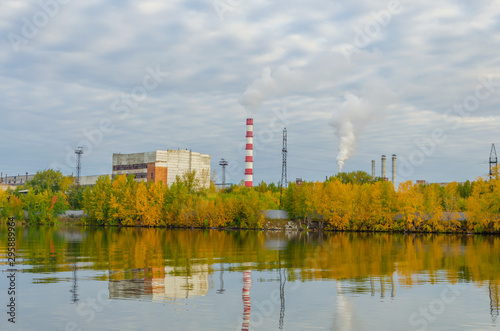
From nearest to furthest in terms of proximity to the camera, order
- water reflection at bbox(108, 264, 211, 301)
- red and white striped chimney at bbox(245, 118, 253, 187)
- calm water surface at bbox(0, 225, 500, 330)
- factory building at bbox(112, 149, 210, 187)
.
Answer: calm water surface at bbox(0, 225, 500, 330) < water reflection at bbox(108, 264, 211, 301) < red and white striped chimney at bbox(245, 118, 253, 187) < factory building at bbox(112, 149, 210, 187)

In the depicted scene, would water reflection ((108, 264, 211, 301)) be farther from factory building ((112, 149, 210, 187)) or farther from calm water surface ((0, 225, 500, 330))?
factory building ((112, 149, 210, 187))

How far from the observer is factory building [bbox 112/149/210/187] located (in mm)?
134250

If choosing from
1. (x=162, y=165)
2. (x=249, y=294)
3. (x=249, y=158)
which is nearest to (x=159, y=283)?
(x=249, y=294)

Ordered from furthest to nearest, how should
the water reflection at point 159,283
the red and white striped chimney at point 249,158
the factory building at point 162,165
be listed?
the factory building at point 162,165, the red and white striped chimney at point 249,158, the water reflection at point 159,283

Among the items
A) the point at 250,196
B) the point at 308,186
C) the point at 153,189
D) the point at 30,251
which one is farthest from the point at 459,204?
the point at 30,251

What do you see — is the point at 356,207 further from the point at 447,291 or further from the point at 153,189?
the point at 447,291

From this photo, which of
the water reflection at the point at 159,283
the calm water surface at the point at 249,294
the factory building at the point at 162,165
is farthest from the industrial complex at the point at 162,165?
the water reflection at the point at 159,283

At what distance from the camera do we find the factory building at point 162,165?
13425 cm

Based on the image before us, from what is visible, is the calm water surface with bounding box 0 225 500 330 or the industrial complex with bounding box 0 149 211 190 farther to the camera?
the industrial complex with bounding box 0 149 211 190

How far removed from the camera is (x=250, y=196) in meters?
95.8

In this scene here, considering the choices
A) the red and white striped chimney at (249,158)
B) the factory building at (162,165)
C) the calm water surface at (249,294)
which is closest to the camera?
the calm water surface at (249,294)

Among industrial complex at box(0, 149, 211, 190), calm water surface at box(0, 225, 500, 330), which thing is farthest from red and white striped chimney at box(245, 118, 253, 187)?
calm water surface at box(0, 225, 500, 330)

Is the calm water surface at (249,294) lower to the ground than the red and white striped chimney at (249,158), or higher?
lower

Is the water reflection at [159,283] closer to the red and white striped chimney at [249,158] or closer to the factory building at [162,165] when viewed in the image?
the red and white striped chimney at [249,158]
